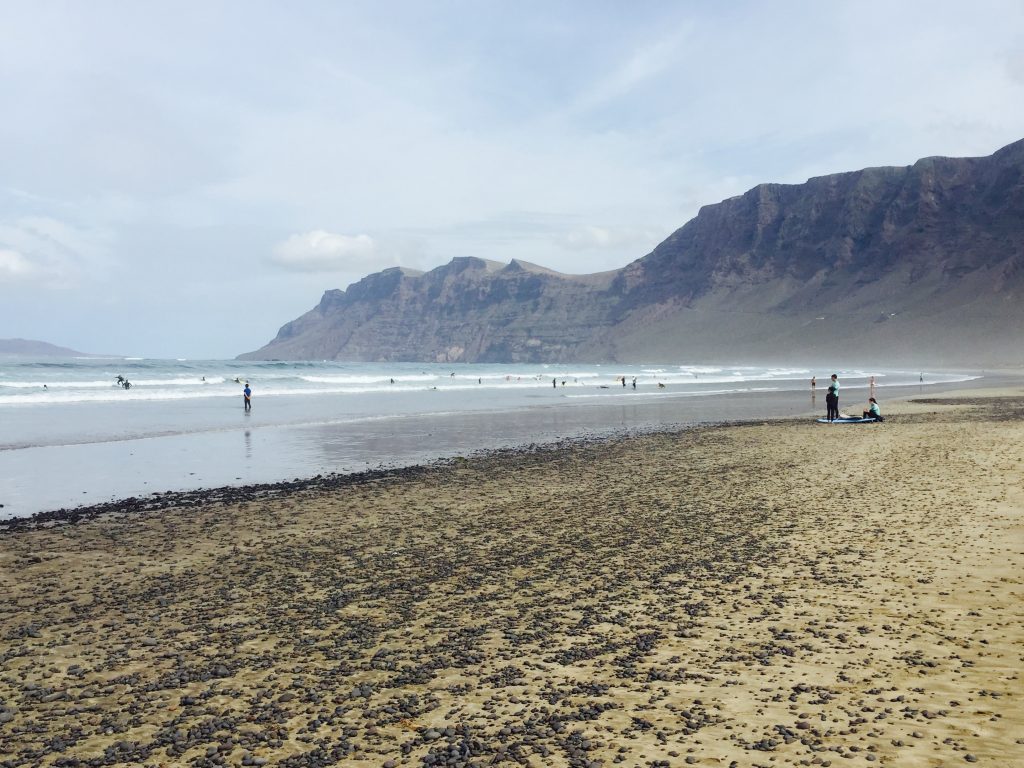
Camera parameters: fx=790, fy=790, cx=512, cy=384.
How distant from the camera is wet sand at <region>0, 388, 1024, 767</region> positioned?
5.28 meters

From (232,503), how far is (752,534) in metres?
9.23

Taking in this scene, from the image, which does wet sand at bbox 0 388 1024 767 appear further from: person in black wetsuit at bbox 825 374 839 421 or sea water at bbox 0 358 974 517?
person in black wetsuit at bbox 825 374 839 421

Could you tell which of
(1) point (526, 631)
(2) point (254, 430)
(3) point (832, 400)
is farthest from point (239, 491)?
(3) point (832, 400)

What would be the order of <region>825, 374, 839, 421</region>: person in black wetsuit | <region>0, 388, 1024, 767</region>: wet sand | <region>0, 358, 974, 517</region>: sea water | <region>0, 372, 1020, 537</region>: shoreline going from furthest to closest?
<region>825, 374, 839, 421</region>: person in black wetsuit → <region>0, 358, 974, 517</region>: sea water → <region>0, 372, 1020, 537</region>: shoreline → <region>0, 388, 1024, 767</region>: wet sand

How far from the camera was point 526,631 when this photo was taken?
7352 millimetres

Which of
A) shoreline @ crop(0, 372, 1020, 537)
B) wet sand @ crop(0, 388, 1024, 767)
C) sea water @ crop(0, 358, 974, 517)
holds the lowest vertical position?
wet sand @ crop(0, 388, 1024, 767)

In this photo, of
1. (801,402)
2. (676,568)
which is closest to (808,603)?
(676,568)

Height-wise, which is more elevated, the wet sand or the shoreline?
the shoreline

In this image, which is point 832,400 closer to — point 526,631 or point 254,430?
point 254,430

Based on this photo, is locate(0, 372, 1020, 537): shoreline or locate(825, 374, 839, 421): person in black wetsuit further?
locate(825, 374, 839, 421): person in black wetsuit

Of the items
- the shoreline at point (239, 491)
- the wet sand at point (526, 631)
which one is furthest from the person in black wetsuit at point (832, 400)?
the wet sand at point (526, 631)

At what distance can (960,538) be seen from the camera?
10.4 meters

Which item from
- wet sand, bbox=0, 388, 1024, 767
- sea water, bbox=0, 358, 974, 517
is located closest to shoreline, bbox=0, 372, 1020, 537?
wet sand, bbox=0, 388, 1024, 767

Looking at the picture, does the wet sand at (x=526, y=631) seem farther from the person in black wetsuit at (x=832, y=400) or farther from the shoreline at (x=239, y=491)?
the person in black wetsuit at (x=832, y=400)
